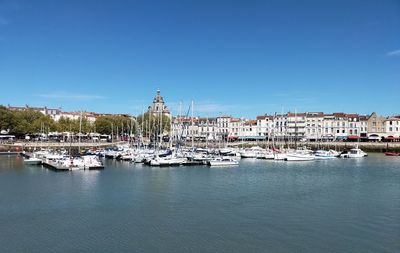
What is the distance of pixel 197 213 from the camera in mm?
19859

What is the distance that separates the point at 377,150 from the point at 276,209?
184ft

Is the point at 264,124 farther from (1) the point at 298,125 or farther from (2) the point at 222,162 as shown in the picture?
(2) the point at 222,162

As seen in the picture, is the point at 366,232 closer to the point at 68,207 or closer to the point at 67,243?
the point at 67,243

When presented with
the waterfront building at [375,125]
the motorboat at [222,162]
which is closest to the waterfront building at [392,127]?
the waterfront building at [375,125]

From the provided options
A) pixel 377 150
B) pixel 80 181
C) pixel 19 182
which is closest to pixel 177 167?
pixel 80 181


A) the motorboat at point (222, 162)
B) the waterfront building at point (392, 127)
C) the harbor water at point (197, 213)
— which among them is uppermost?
the waterfront building at point (392, 127)

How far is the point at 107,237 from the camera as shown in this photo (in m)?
16.0

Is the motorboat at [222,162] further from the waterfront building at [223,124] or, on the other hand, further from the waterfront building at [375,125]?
the waterfront building at [223,124]

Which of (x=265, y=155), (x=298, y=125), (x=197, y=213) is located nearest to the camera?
(x=197, y=213)

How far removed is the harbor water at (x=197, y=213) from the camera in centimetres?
1512

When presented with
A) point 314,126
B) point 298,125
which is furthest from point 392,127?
point 298,125

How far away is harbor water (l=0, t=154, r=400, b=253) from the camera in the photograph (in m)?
15.1

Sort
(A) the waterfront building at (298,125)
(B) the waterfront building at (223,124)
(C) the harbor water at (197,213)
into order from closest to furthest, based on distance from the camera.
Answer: (C) the harbor water at (197,213), (A) the waterfront building at (298,125), (B) the waterfront building at (223,124)

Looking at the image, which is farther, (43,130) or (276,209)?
(43,130)
